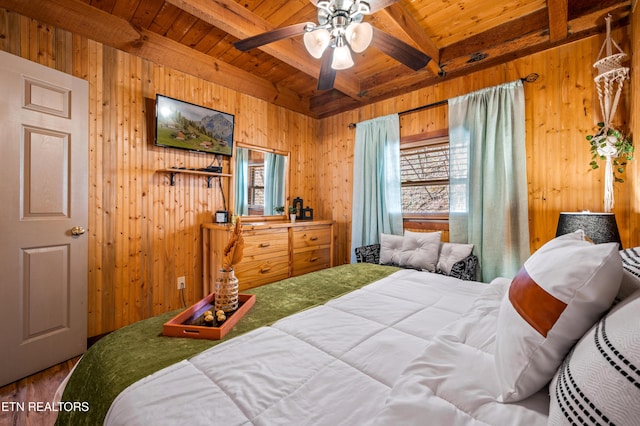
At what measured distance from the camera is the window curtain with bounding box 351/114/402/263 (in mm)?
3430

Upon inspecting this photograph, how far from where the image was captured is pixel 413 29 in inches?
94.3

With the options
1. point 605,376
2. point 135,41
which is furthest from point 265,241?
point 605,376

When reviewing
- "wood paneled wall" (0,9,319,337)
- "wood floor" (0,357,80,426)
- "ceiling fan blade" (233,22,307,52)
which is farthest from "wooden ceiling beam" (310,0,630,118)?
"wood floor" (0,357,80,426)

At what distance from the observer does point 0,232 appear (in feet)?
5.89

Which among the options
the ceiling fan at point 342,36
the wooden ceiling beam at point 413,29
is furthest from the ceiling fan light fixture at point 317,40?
the wooden ceiling beam at point 413,29

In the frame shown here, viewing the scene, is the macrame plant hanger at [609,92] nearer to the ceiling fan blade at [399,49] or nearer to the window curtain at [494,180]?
the window curtain at [494,180]

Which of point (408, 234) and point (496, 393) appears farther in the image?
point (408, 234)

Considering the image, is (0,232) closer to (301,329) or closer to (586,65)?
(301,329)

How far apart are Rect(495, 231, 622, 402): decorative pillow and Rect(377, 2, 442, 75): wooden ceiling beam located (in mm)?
1888

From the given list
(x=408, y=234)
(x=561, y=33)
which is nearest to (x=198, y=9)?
(x=408, y=234)

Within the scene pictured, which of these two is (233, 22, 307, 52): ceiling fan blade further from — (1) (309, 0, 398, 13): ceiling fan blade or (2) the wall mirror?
(2) the wall mirror

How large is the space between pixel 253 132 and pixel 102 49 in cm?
159

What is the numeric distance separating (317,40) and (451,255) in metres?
2.20

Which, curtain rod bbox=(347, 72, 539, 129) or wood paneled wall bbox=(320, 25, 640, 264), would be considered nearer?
wood paneled wall bbox=(320, 25, 640, 264)
